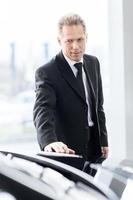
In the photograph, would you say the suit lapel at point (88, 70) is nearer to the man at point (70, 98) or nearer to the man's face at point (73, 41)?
the man at point (70, 98)

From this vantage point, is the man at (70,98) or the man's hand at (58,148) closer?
the man's hand at (58,148)

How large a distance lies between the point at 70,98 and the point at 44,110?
166 millimetres

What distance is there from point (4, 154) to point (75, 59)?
88 cm

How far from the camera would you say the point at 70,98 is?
1.95 meters

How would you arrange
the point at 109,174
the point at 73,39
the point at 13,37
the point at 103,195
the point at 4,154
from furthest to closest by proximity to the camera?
the point at 13,37, the point at 73,39, the point at 109,174, the point at 4,154, the point at 103,195

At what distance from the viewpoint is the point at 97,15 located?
3.12 meters

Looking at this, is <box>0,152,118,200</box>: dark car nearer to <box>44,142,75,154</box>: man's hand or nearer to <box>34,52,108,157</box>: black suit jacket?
<box>44,142,75,154</box>: man's hand

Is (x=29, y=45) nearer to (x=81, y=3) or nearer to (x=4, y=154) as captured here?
(x=81, y=3)

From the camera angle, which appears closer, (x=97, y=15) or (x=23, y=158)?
(x=23, y=158)

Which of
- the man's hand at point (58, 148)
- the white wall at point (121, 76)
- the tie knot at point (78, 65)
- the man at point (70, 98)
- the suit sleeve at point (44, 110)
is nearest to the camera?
the man's hand at point (58, 148)

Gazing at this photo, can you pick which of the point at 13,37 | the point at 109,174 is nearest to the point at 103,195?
the point at 109,174

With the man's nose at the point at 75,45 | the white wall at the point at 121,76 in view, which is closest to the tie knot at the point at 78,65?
the man's nose at the point at 75,45

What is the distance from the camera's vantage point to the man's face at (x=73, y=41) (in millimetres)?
1902

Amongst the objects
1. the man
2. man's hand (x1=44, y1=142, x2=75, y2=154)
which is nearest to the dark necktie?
the man
